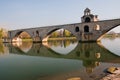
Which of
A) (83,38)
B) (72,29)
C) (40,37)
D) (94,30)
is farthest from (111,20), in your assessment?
(40,37)

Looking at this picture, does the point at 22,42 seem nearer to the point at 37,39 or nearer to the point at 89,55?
the point at 37,39

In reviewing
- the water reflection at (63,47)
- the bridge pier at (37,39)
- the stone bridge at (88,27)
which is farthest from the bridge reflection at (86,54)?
the bridge pier at (37,39)

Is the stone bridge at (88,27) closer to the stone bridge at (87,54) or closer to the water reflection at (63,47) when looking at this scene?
the water reflection at (63,47)

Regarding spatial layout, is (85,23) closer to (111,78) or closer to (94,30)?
(94,30)

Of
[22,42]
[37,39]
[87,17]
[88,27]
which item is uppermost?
[87,17]

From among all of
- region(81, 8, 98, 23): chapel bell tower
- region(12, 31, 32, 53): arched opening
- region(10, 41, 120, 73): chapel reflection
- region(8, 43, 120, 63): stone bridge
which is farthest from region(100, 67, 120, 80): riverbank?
region(81, 8, 98, 23): chapel bell tower

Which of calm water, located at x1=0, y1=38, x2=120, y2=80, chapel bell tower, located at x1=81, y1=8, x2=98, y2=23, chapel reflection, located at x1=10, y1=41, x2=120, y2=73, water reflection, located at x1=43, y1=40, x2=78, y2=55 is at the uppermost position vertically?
chapel bell tower, located at x1=81, y1=8, x2=98, y2=23

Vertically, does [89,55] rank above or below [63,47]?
below

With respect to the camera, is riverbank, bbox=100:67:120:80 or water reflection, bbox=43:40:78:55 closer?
riverbank, bbox=100:67:120:80

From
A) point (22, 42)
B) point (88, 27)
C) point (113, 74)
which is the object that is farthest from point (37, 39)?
point (113, 74)

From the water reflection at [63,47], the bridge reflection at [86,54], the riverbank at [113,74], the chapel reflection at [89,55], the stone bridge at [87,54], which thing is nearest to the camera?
the riverbank at [113,74]

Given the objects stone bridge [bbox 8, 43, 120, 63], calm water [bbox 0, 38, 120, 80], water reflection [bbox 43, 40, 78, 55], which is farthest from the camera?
water reflection [bbox 43, 40, 78, 55]

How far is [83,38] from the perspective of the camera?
53.0m

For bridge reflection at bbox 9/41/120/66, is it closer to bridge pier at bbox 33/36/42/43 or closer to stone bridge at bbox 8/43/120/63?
stone bridge at bbox 8/43/120/63
